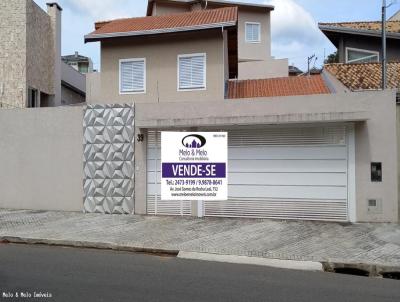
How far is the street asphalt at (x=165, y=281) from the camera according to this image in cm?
646

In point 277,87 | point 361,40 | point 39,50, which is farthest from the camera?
point 361,40

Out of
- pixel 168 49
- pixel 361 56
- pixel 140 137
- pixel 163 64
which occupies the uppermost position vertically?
pixel 361 56

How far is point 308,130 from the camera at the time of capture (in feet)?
43.2

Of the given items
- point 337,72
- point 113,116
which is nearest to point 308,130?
point 113,116

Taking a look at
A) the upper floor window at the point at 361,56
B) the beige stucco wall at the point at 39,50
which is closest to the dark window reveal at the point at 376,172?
the upper floor window at the point at 361,56

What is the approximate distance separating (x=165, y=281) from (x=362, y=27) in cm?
1914

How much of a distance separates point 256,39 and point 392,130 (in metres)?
22.7

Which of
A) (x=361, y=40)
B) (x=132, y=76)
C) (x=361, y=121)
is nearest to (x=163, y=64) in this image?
(x=132, y=76)

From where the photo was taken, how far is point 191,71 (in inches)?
731

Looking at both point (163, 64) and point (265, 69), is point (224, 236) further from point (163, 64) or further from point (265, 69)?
point (265, 69)

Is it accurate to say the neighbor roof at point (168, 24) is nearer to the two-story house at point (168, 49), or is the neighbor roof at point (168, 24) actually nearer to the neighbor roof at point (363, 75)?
the two-story house at point (168, 49)

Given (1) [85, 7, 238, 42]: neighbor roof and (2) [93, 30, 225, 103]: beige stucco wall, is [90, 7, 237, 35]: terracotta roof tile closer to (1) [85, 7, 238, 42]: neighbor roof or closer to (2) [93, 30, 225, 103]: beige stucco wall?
(1) [85, 7, 238, 42]: neighbor roof

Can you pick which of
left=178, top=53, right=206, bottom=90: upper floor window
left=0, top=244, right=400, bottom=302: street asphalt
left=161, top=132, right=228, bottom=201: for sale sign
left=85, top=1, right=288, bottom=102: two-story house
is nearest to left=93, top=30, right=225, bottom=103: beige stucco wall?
left=85, top=1, right=288, bottom=102: two-story house

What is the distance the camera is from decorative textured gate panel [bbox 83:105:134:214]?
14477 millimetres
